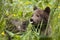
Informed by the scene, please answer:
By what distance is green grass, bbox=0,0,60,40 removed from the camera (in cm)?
112

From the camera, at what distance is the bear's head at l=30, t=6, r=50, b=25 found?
304 cm

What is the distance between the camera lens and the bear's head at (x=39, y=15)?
3.04 m

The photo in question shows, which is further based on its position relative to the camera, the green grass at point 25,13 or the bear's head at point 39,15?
the bear's head at point 39,15

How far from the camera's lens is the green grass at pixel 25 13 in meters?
1.12

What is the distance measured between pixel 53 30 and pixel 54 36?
2.0 inches

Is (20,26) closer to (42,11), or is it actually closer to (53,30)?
(42,11)

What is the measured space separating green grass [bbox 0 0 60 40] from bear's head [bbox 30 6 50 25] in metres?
0.11

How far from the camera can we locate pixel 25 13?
3.52 meters

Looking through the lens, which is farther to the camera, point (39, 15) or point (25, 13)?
point (25, 13)

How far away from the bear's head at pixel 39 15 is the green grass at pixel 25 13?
11 centimetres

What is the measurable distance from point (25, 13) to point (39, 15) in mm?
384

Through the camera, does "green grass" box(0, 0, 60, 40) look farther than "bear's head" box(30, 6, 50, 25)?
No

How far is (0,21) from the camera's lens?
2.52 metres

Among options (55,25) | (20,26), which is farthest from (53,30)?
(20,26)
